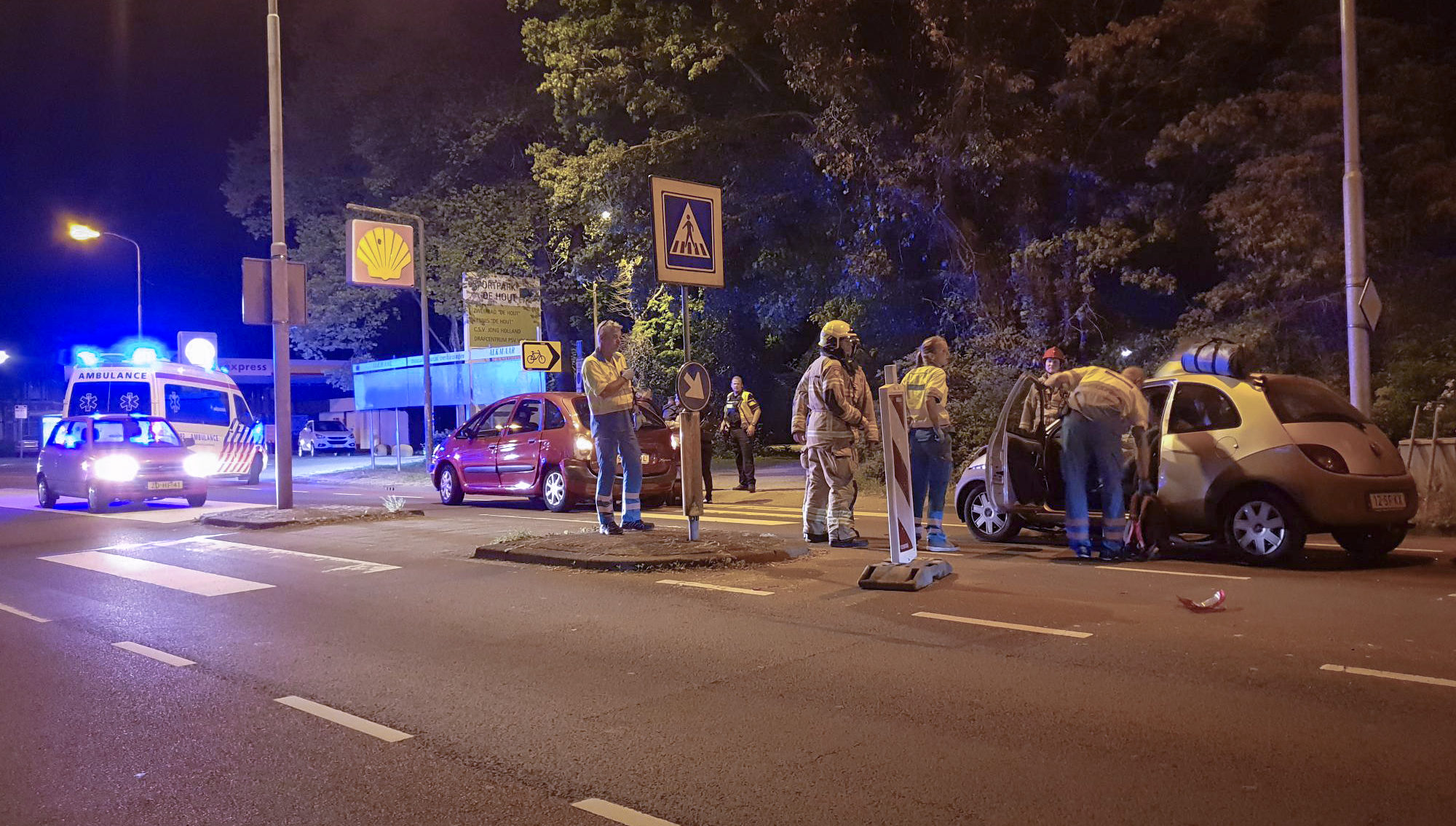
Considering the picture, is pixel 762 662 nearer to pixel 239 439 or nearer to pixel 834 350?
pixel 834 350

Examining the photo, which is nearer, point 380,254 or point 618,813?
point 618,813

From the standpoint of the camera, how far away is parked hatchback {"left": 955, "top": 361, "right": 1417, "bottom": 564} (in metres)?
8.02

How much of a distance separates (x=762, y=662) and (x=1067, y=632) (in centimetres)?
188

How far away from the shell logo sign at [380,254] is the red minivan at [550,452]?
4.68 m

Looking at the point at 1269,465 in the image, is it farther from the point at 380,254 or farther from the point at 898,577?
the point at 380,254

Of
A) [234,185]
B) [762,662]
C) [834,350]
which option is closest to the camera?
[762,662]

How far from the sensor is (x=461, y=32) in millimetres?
29594

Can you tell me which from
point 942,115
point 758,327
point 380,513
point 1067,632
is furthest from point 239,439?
point 1067,632

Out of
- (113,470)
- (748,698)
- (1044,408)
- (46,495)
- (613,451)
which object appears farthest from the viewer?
(46,495)

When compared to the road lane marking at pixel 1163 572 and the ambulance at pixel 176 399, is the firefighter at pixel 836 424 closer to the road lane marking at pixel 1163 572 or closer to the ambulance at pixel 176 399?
the road lane marking at pixel 1163 572

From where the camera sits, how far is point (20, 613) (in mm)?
8008

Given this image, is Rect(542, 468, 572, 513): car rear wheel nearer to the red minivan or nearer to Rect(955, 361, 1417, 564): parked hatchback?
the red minivan

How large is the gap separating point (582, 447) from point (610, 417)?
372 centimetres

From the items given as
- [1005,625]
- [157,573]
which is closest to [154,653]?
[157,573]
